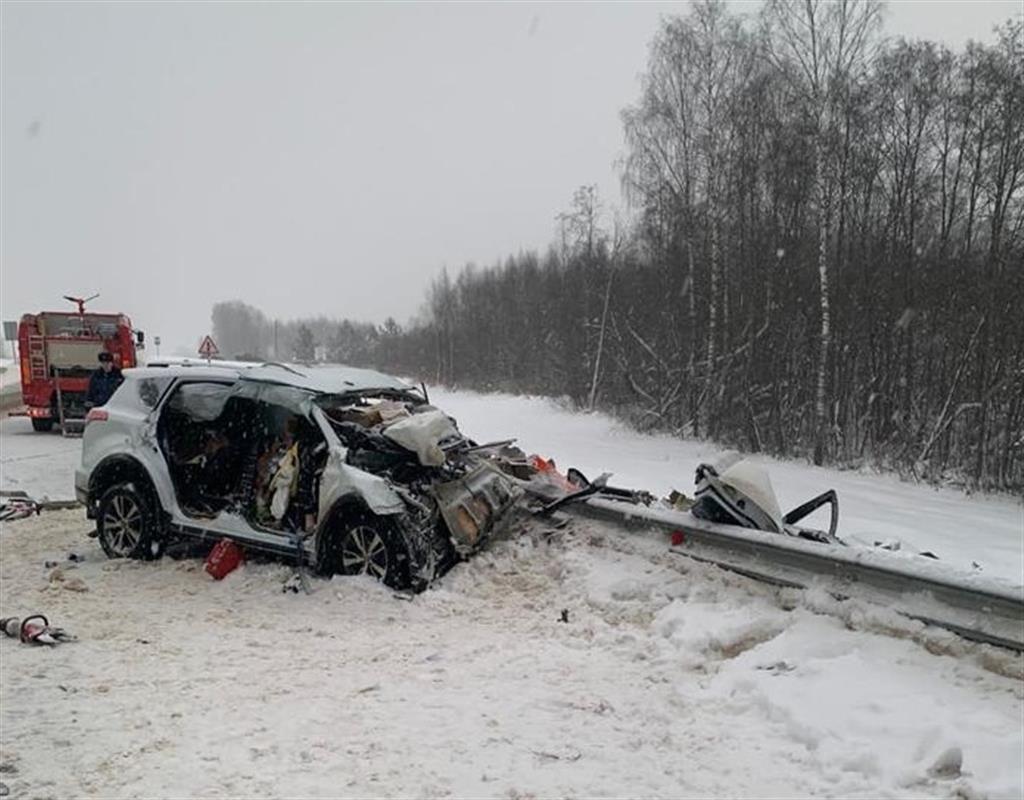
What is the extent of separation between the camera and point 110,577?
657 centimetres

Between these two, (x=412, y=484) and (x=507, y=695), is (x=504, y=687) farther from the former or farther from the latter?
(x=412, y=484)

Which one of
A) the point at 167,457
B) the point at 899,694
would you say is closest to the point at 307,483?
the point at 167,457

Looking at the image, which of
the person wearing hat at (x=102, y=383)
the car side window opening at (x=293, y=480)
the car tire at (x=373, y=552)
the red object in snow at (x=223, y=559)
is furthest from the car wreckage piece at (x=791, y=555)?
the person wearing hat at (x=102, y=383)

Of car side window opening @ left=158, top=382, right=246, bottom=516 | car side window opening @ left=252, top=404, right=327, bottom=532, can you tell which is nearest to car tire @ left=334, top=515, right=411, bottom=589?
car side window opening @ left=252, top=404, right=327, bottom=532

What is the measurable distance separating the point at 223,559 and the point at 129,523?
119 cm

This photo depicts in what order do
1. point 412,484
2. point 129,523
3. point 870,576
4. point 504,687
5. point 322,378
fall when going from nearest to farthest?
point 504,687 → point 870,576 → point 412,484 → point 129,523 → point 322,378

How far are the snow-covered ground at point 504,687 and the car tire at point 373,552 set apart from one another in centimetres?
16

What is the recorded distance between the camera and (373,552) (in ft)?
19.6

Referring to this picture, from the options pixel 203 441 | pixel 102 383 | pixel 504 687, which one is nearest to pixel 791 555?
pixel 504 687

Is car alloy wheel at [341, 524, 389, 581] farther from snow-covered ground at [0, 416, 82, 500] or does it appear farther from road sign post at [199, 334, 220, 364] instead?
road sign post at [199, 334, 220, 364]

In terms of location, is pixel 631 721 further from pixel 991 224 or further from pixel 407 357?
pixel 407 357

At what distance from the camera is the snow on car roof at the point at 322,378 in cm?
682

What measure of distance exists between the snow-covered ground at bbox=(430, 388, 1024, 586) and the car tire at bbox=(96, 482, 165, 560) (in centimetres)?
511

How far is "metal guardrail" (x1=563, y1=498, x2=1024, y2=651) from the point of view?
4.14 m
